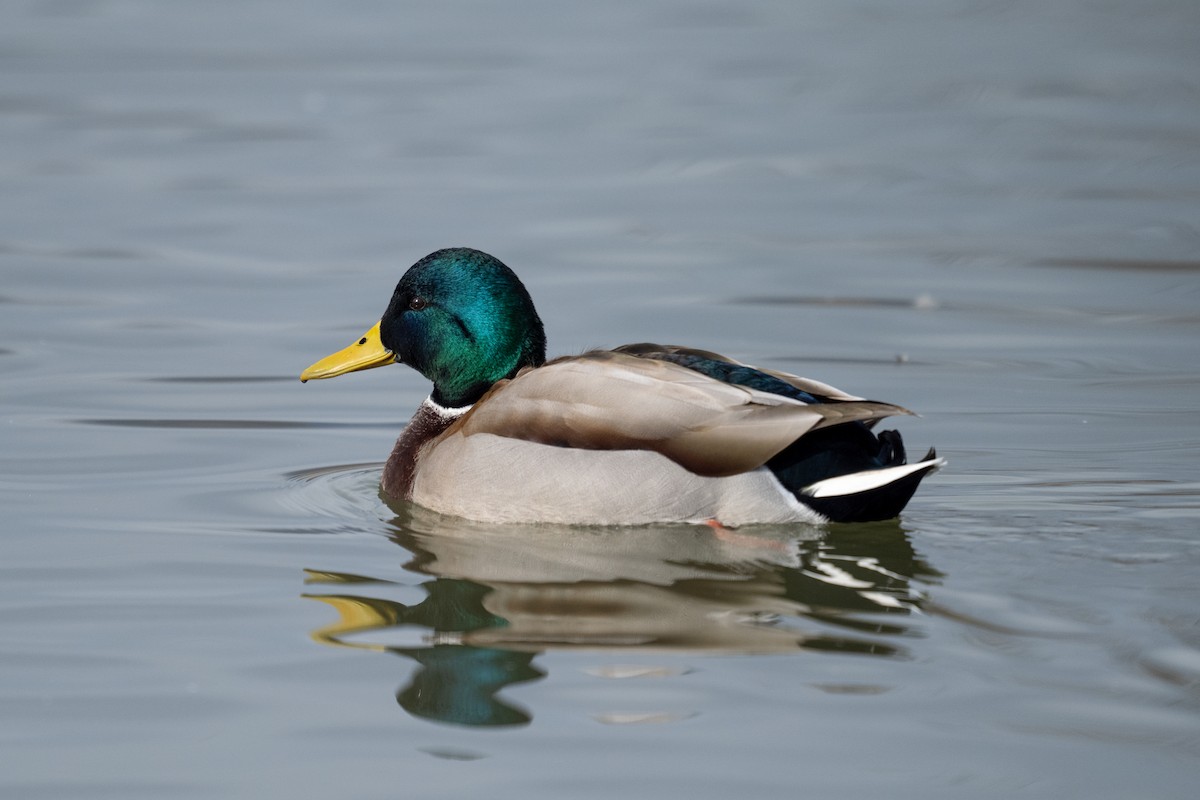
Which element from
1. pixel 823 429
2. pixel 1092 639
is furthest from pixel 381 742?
pixel 823 429

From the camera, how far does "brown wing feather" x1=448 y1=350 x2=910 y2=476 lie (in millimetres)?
6574

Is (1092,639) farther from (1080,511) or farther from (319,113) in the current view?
(319,113)

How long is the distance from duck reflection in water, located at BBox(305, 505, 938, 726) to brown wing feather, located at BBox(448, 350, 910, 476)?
1.10ft

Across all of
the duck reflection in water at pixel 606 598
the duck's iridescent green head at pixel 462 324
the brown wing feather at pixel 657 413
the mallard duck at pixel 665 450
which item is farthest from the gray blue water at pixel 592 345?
the duck's iridescent green head at pixel 462 324

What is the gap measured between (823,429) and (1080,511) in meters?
1.04

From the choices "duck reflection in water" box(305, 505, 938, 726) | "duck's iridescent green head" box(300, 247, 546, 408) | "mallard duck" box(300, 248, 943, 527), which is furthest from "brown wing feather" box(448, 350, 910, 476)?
"duck's iridescent green head" box(300, 247, 546, 408)

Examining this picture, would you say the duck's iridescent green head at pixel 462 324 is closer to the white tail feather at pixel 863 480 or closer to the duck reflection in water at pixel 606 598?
the duck reflection in water at pixel 606 598

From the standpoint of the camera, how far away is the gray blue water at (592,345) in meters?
4.91

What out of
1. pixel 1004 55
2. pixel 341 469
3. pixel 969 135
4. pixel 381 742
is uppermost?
pixel 1004 55

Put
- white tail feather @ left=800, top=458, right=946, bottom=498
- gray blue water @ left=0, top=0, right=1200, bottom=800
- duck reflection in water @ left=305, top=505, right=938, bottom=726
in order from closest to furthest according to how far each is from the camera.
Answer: gray blue water @ left=0, top=0, right=1200, bottom=800, duck reflection in water @ left=305, top=505, right=938, bottom=726, white tail feather @ left=800, top=458, right=946, bottom=498

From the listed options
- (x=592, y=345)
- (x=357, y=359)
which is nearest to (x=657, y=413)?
Answer: (x=357, y=359)

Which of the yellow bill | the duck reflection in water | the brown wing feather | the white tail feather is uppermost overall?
the yellow bill

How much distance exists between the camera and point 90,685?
539cm

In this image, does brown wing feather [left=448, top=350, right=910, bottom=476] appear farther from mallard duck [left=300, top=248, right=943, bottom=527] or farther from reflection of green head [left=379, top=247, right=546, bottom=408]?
reflection of green head [left=379, top=247, right=546, bottom=408]
